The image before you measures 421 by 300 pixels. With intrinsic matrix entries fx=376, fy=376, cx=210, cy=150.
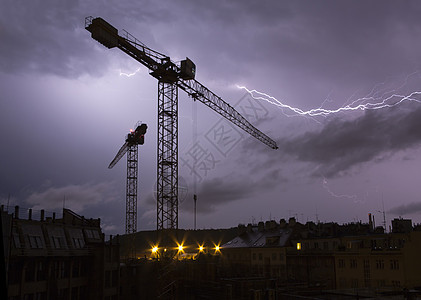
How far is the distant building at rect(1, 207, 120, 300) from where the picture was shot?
128 feet

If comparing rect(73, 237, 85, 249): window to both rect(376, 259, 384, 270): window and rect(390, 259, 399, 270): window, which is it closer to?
rect(376, 259, 384, 270): window

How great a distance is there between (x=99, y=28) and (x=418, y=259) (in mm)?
46999

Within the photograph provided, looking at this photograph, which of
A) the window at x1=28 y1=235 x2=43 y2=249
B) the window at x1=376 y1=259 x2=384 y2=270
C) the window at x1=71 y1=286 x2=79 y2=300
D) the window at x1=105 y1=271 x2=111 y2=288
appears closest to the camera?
the window at x1=28 y1=235 x2=43 y2=249

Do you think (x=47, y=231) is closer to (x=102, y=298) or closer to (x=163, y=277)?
(x=102, y=298)

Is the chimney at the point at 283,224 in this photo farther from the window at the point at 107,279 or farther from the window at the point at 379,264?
the window at the point at 107,279

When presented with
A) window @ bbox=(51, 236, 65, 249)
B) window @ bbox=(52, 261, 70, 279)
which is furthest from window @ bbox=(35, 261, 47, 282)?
window @ bbox=(51, 236, 65, 249)

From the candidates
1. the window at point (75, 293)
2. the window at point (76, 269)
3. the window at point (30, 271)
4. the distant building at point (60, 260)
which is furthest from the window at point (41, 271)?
the window at point (75, 293)

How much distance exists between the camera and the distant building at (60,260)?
39.1m

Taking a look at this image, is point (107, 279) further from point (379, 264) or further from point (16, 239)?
point (379, 264)

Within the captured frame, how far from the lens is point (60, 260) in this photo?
4528 cm

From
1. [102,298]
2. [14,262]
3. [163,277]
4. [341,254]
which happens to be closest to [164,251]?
[163,277]

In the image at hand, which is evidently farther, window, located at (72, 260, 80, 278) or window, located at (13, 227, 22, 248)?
window, located at (72, 260, 80, 278)

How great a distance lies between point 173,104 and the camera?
2297 inches

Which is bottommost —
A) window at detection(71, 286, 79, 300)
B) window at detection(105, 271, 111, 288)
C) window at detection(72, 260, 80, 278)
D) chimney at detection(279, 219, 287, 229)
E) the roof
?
window at detection(71, 286, 79, 300)
